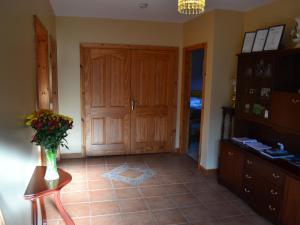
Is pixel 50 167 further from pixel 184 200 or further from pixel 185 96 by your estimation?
pixel 185 96

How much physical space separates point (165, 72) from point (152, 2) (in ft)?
5.39

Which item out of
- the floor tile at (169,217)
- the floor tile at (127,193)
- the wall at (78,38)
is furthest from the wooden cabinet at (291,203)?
the wall at (78,38)

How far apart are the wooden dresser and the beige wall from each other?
385 mm

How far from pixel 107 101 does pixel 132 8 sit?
1.71m

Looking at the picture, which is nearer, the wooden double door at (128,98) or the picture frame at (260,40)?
the picture frame at (260,40)

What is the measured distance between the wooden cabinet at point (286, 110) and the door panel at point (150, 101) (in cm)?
244

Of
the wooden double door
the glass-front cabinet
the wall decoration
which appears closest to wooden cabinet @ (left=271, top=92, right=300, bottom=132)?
the glass-front cabinet

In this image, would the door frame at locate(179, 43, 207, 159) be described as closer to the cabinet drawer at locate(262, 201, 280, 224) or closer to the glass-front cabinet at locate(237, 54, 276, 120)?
the glass-front cabinet at locate(237, 54, 276, 120)

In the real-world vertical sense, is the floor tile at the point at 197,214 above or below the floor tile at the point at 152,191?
below

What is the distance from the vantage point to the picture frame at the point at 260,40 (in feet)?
10.5

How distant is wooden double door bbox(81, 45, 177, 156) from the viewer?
4.73 metres

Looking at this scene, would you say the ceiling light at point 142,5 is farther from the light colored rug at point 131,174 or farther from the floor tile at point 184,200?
the floor tile at point 184,200

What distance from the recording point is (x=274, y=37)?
3.06 metres

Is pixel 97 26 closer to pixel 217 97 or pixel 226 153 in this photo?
pixel 217 97
